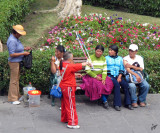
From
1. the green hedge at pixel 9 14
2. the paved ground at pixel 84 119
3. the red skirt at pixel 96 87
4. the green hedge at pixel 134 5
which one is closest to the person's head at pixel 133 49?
the red skirt at pixel 96 87

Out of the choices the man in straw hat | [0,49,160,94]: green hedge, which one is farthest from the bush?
the man in straw hat

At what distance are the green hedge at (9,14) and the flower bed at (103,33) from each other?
1159 mm

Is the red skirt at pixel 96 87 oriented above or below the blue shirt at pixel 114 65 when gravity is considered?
below

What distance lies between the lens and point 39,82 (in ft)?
26.5

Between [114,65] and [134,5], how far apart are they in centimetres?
798

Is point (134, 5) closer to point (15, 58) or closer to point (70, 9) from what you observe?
point (70, 9)

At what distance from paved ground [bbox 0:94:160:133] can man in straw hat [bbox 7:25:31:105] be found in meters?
0.24

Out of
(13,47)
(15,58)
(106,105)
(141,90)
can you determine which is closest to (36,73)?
(15,58)

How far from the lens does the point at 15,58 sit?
24.5 feet

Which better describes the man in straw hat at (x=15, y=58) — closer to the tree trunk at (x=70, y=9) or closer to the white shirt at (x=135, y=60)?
the white shirt at (x=135, y=60)

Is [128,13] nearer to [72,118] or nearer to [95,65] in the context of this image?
[95,65]

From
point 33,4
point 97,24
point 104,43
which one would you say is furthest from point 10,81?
point 33,4

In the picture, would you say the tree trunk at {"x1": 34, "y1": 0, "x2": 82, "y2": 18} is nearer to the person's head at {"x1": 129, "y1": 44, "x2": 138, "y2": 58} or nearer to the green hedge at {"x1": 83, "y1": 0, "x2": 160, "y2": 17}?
the green hedge at {"x1": 83, "y1": 0, "x2": 160, "y2": 17}

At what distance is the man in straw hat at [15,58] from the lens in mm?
7320
